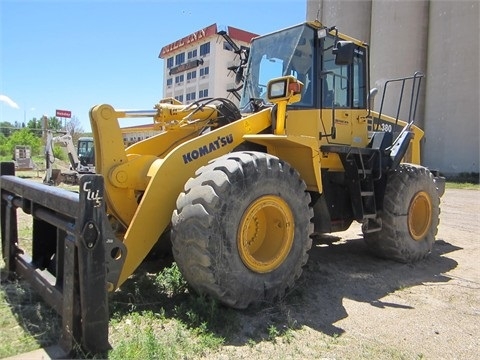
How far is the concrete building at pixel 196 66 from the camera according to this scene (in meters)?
52.5

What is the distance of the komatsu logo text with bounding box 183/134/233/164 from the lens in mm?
3965

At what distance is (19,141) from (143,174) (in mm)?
39013

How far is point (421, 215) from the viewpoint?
6.44m

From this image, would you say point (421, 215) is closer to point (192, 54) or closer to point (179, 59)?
point (192, 54)

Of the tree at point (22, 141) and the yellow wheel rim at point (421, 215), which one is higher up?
the tree at point (22, 141)

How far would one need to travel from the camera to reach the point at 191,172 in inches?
157

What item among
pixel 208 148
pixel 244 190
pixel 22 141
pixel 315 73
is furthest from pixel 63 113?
pixel 244 190

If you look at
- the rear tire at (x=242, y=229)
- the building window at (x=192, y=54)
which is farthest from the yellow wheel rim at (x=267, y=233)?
the building window at (x=192, y=54)

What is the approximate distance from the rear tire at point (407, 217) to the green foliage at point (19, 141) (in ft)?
115

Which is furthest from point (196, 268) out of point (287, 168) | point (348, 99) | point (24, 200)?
point (348, 99)

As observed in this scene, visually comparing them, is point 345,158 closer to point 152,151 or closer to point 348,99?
point 348,99

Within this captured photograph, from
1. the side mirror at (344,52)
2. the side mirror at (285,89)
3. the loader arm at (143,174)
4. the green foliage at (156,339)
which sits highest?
the side mirror at (344,52)

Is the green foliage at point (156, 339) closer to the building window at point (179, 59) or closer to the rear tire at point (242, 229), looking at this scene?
the rear tire at point (242, 229)

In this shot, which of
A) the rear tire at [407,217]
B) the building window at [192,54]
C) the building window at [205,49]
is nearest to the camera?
the rear tire at [407,217]
